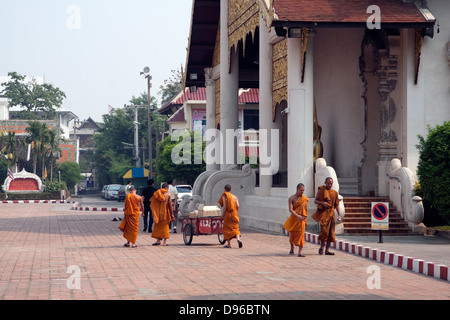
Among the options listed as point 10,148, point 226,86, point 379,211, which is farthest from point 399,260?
point 10,148

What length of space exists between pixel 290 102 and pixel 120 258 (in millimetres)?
8764

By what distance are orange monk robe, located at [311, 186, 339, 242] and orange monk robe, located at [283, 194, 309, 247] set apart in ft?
1.22

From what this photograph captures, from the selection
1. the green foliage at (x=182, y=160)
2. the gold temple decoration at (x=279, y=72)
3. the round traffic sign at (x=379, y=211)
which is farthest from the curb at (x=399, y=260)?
the green foliage at (x=182, y=160)

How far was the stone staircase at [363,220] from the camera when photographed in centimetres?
2089

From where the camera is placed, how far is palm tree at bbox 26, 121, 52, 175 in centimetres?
8275

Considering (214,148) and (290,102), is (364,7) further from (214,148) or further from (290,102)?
(214,148)

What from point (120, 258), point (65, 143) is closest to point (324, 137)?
point (120, 258)

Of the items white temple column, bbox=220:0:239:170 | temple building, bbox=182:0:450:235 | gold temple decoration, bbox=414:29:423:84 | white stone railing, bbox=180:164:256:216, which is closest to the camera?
temple building, bbox=182:0:450:235

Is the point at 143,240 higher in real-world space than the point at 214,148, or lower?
lower

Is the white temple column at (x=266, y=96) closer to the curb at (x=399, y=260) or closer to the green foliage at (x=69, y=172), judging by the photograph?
the curb at (x=399, y=260)

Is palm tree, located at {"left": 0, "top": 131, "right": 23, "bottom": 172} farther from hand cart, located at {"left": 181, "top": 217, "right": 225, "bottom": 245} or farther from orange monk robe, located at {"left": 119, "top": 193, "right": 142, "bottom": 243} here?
hand cart, located at {"left": 181, "top": 217, "right": 225, "bottom": 245}

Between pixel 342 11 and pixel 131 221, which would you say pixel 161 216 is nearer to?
pixel 131 221

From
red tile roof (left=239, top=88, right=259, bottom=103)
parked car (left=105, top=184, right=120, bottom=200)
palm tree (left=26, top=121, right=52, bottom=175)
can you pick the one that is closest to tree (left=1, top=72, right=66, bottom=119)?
palm tree (left=26, top=121, right=52, bottom=175)

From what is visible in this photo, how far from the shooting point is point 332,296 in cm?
1014
